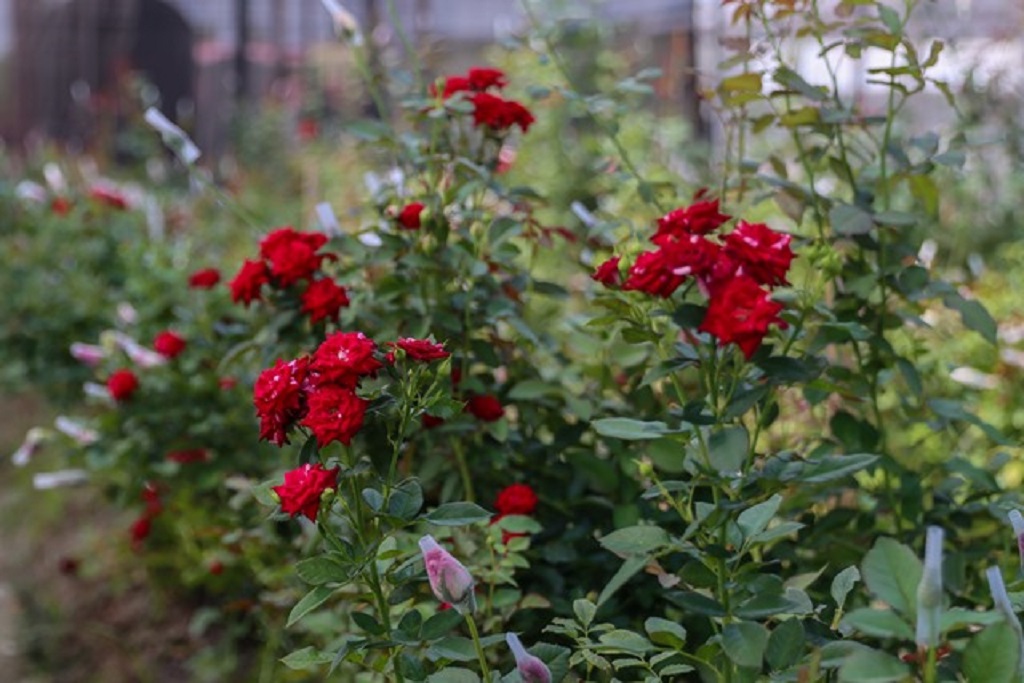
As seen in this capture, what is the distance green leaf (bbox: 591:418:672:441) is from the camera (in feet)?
4.41

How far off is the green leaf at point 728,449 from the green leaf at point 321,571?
1.30 ft

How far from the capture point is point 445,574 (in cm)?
121

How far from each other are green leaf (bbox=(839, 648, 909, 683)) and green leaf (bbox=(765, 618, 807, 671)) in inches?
11.2

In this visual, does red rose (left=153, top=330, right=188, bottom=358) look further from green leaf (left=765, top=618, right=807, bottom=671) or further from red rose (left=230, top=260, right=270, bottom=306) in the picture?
green leaf (left=765, top=618, right=807, bottom=671)

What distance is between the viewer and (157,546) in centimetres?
323

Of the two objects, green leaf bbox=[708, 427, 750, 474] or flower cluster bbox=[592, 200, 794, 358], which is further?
green leaf bbox=[708, 427, 750, 474]

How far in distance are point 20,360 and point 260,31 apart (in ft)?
21.7

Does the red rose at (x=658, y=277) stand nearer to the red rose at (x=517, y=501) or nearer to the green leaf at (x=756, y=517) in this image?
the green leaf at (x=756, y=517)

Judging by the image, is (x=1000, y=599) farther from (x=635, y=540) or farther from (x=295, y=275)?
(x=295, y=275)

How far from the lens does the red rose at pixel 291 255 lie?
186 centimetres

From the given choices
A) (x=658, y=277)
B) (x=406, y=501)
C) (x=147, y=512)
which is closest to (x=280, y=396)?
(x=406, y=501)

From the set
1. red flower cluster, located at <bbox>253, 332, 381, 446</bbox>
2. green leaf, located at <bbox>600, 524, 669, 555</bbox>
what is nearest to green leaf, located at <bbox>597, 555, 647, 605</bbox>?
green leaf, located at <bbox>600, 524, 669, 555</bbox>

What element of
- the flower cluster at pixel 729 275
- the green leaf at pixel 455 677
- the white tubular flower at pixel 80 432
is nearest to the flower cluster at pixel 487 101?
the flower cluster at pixel 729 275

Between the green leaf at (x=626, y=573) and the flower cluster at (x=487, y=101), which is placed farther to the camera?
the flower cluster at (x=487, y=101)
